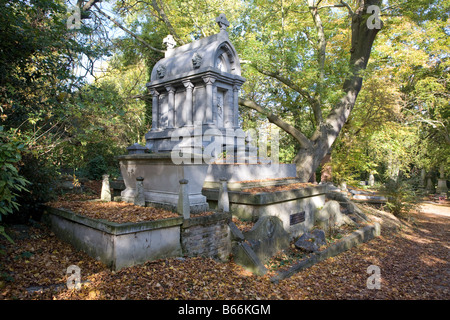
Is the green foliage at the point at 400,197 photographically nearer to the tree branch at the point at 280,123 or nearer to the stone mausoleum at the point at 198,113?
the tree branch at the point at 280,123

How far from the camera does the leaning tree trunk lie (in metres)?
13.2

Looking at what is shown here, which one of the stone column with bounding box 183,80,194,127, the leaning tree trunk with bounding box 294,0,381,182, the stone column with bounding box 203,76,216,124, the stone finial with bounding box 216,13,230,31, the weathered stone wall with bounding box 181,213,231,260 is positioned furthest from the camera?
the leaning tree trunk with bounding box 294,0,381,182

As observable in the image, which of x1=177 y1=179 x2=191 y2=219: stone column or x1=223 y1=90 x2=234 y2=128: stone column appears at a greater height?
x1=223 y1=90 x2=234 y2=128: stone column

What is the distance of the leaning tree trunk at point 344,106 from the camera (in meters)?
13.2

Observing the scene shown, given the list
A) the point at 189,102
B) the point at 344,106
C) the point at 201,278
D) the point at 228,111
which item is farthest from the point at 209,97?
the point at 344,106

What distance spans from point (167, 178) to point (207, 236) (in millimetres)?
1671

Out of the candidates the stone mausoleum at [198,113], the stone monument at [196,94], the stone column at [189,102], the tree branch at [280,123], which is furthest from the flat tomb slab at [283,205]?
the tree branch at [280,123]

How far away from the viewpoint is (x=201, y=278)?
5023 mm

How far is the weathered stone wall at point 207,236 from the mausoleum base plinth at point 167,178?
543 mm

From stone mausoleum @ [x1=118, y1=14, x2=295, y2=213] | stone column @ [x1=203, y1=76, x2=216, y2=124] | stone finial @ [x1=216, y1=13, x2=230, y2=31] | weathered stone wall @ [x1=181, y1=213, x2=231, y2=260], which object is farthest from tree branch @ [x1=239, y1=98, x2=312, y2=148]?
weathered stone wall @ [x1=181, y1=213, x2=231, y2=260]

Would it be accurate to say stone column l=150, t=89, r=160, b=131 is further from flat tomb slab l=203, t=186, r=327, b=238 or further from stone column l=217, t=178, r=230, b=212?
stone column l=217, t=178, r=230, b=212

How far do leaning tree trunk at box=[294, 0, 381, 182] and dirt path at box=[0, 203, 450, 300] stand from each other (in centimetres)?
550

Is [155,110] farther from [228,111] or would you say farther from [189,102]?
[228,111]

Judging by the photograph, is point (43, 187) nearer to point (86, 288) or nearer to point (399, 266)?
point (86, 288)
